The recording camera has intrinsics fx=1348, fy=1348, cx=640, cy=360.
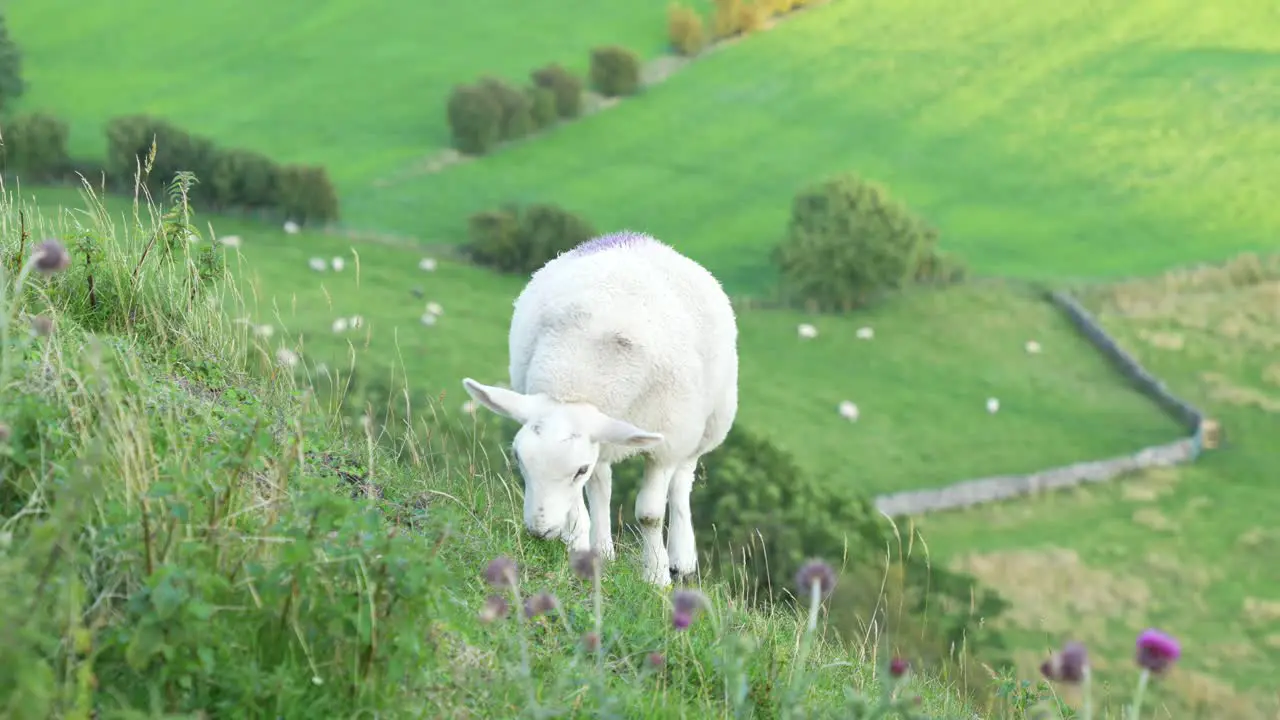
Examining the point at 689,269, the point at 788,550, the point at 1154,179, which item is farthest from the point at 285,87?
the point at 689,269

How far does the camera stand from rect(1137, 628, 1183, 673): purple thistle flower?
3.46 meters

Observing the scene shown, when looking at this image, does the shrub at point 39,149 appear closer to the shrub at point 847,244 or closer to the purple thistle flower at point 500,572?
the shrub at point 847,244

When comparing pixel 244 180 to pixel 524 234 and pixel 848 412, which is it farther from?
pixel 848 412

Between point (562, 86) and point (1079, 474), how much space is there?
Answer: 3081cm

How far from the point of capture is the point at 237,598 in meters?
4.25

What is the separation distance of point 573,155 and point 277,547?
53426 millimetres

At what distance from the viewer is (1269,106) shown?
181 feet

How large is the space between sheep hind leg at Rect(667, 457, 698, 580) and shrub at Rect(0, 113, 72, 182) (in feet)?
142

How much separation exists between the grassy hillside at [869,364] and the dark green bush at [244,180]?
5.97 feet

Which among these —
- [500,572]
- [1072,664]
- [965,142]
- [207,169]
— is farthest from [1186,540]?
[207,169]

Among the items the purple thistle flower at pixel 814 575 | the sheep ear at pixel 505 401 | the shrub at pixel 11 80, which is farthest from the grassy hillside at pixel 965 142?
the purple thistle flower at pixel 814 575

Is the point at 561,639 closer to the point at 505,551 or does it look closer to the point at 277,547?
the point at 505,551

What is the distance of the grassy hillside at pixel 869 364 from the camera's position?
36.6 meters

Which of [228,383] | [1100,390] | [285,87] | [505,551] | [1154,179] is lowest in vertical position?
[1100,390]
